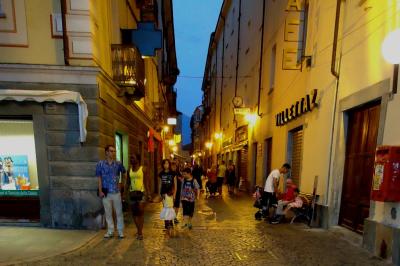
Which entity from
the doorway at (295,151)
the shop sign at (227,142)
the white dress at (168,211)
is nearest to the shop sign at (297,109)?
the doorway at (295,151)

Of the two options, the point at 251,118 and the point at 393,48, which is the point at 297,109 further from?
the point at 251,118

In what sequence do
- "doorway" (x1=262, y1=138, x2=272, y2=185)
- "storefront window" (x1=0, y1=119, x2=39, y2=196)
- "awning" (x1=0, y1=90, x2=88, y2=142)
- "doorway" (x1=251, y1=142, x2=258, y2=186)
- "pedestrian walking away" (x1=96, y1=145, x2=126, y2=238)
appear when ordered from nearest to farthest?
"pedestrian walking away" (x1=96, y1=145, x2=126, y2=238)
"awning" (x1=0, y1=90, x2=88, y2=142)
"storefront window" (x1=0, y1=119, x2=39, y2=196)
"doorway" (x1=262, y1=138, x2=272, y2=185)
"doorway" (x1=251, y1=142, x2=258, y2=186)

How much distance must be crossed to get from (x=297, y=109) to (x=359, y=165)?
3175 mm

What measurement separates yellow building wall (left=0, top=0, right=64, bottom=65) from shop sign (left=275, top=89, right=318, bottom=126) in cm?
616

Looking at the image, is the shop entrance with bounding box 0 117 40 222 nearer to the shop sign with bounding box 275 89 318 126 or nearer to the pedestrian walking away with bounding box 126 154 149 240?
the pedestrian walking away with bounding box 126 154 149 240

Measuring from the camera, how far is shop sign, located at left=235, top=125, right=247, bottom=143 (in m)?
16.5

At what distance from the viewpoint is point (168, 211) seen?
244 inches

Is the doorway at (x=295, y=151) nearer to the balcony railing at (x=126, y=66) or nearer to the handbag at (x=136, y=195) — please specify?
the handbag at (x=136, y=195)

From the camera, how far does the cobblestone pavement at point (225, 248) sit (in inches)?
183

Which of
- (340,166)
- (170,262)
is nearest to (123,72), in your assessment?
(170,262)

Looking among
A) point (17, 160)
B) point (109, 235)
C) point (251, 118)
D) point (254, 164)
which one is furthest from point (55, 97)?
point (254, 164)

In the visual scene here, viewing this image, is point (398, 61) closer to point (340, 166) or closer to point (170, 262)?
point (340, 166)

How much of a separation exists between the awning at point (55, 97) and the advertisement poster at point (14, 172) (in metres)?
1.52

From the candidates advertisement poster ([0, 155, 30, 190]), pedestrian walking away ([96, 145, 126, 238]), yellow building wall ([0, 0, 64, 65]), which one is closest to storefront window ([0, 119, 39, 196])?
advertisement poster ([0, 155, 30, 190])
